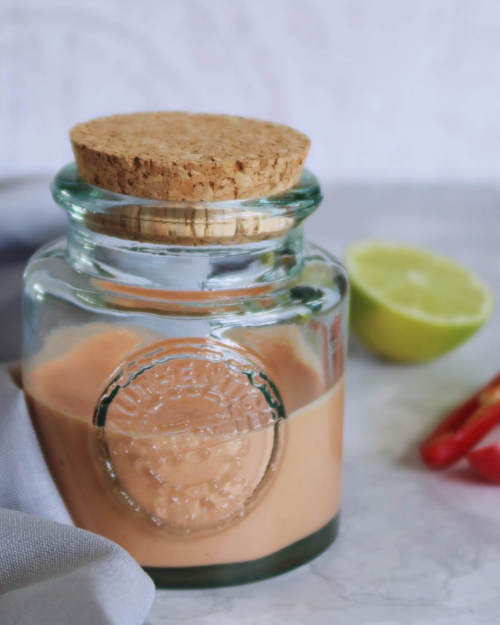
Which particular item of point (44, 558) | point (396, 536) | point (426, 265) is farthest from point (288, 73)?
point (44, 558)

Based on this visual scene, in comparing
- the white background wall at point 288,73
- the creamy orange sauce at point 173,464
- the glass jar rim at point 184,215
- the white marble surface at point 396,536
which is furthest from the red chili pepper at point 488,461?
the white background wall at point 288,73

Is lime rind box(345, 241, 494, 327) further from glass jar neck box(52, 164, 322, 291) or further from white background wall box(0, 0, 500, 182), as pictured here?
glass jar neck box(52, 164, 322, 291)

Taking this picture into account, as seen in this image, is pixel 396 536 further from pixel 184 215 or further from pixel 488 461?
pixel 184 215

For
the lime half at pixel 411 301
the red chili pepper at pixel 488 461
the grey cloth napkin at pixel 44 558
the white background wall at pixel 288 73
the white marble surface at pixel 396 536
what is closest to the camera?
the grey cloth napkin at pixel 44 558

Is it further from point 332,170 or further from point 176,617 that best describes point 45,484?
point 332,170

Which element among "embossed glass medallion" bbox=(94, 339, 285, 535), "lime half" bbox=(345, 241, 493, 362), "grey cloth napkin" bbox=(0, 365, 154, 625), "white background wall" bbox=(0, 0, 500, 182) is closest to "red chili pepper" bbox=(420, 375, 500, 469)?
"lime half" bbox=(345, 241, 493, 362)

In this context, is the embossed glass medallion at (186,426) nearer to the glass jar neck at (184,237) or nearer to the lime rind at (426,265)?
the glass jar neck at (184,237)

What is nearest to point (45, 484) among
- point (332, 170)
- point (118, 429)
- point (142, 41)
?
point (118, 429)
